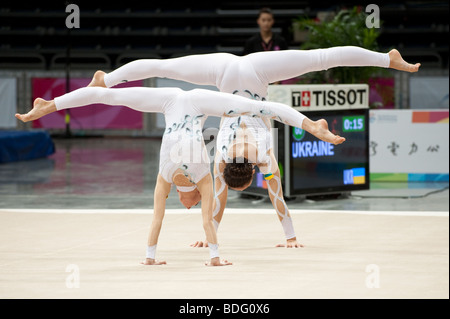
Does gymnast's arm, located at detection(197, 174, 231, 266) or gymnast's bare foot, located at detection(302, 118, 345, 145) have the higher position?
gymnast's bare foot, located at detection(302, 118, 345, 145)

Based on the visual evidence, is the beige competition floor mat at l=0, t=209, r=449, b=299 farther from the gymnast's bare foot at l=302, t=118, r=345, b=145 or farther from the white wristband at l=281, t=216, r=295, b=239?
the gymnast's bare foot at l=302, t=118, r=345, b=145

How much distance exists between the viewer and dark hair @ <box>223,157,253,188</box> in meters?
5.08

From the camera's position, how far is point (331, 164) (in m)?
8.82

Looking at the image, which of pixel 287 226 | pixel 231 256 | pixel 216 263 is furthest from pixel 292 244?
pixel 216 263

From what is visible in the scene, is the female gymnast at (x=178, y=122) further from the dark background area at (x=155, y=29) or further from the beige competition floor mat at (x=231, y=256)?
the dark background area at (x=155, y=29)

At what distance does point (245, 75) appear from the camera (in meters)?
5.65

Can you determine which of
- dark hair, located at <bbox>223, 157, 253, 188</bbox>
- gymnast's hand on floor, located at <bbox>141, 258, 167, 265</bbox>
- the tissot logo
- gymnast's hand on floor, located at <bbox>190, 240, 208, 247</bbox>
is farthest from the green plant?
gymnast's hand on floor, located at <bbox>141, 258, 167, 265</bbox>

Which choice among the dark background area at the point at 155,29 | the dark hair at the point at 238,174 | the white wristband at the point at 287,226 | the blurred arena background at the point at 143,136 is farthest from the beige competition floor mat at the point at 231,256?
the dark background area at the point at 155,29

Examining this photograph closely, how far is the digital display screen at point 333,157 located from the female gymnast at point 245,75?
2624mm

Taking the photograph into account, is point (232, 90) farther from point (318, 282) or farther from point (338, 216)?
point (338, 216)

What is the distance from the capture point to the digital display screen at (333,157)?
28.3 ft

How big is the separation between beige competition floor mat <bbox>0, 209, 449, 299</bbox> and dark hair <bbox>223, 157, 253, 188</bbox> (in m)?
0.58

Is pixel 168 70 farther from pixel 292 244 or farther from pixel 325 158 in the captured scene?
pixel 325 158

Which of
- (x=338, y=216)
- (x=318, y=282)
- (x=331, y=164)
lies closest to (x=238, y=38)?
(x=331, y=164)
